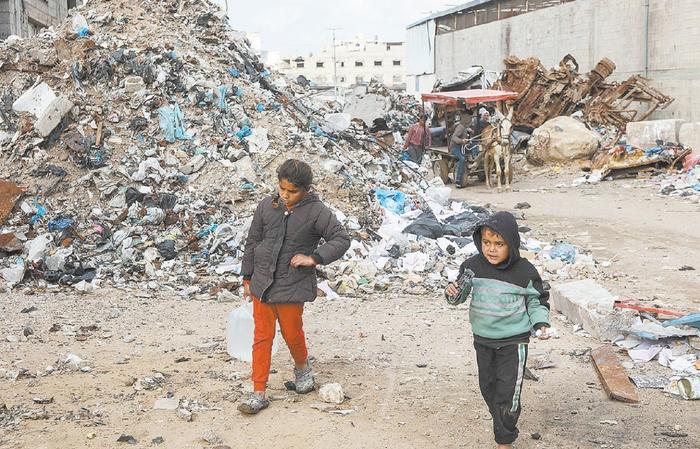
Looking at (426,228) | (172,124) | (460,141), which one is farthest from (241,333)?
(460,141)

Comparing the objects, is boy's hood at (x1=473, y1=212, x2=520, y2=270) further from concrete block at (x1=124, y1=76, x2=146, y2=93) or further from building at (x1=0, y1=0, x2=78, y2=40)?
building at (x1=0, y1=0, x2=78, y2=40)

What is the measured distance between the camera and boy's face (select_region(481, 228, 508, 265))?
3.31 m

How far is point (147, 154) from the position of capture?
948 cm

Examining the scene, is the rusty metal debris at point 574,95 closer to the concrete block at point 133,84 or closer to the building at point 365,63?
the concrete block at point 133,84

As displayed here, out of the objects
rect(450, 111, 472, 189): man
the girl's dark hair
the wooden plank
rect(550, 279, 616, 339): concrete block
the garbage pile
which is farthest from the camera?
rect(450, 111, 472, 189): man

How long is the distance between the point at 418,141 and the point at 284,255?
12809 millimetres

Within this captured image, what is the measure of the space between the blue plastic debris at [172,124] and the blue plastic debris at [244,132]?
2.20 ft

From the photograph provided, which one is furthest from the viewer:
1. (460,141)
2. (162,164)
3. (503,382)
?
(460,141)

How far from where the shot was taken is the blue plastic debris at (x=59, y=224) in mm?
8258

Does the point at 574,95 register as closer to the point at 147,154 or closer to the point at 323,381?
the point at 147,154

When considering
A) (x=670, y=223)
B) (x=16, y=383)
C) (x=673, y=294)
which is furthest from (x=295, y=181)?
(x=670, y=223)

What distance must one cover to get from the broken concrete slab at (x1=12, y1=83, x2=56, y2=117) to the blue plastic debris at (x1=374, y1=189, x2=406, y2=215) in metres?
4.56

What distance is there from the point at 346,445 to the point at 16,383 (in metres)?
2.21

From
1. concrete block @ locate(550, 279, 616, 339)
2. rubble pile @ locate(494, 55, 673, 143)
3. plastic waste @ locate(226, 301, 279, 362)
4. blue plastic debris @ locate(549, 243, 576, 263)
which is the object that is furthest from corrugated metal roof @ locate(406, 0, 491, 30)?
plastic waste @ locate(226, 301, 279, 362)
